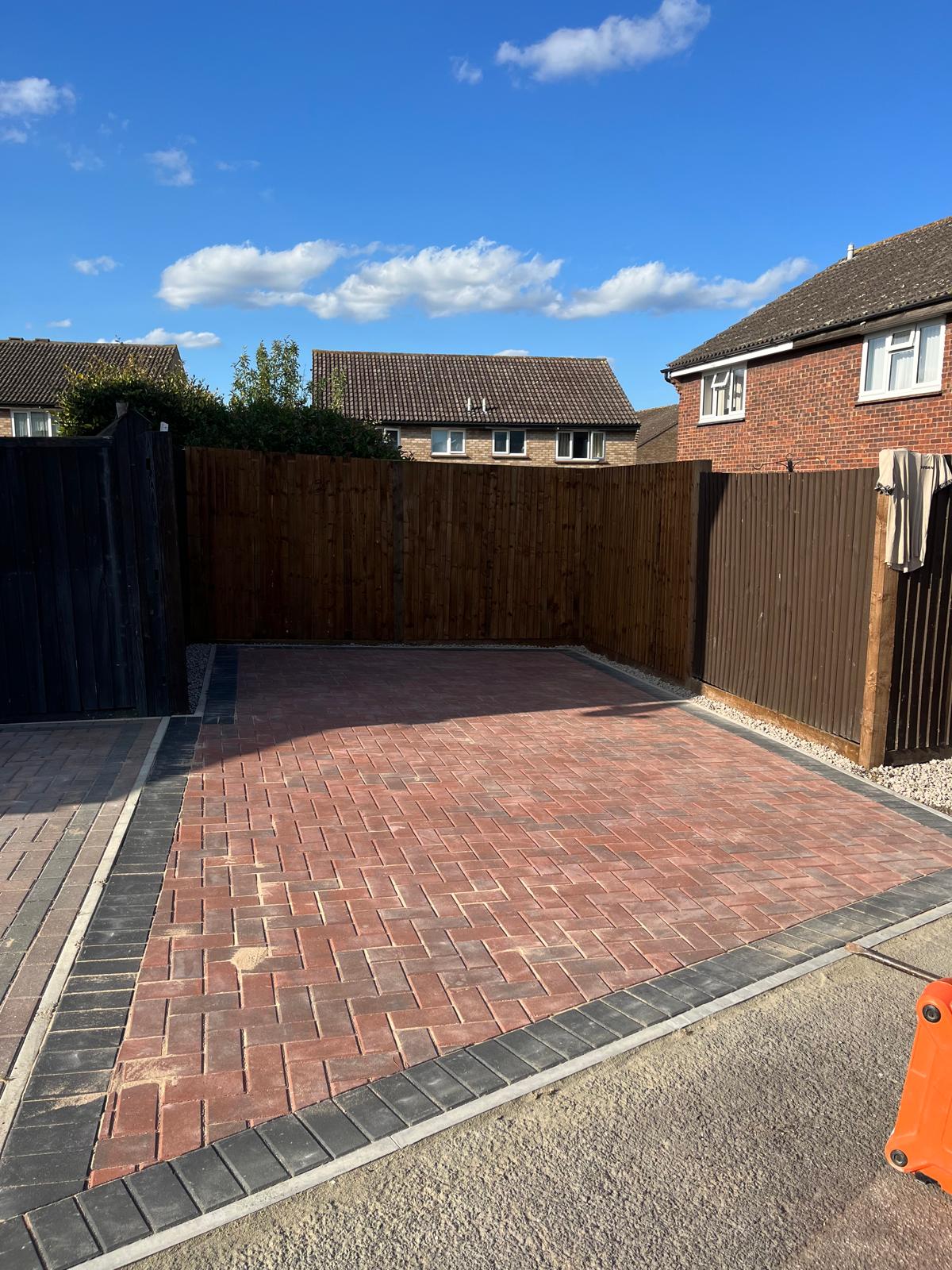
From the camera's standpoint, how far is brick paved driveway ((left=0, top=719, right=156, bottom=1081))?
389 centimetres

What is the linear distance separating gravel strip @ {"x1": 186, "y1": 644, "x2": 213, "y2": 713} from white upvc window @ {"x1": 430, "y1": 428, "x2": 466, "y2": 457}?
25461 millimetres

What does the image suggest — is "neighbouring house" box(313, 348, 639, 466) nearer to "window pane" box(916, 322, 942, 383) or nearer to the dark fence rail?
"window pane" box(916, 322, 942, 383)

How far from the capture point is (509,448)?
36938 millimetres

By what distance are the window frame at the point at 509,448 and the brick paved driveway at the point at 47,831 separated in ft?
98.5

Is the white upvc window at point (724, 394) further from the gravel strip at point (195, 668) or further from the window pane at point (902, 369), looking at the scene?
the gravel strip at point (195, 668)

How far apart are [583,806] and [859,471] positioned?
11.1 ft

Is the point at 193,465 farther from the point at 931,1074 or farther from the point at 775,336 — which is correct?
the point at 775,336

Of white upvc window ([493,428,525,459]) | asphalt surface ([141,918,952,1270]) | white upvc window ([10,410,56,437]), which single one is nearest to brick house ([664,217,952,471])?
asphalt surface ([141,918,952,1270])

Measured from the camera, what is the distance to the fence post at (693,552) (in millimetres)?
9594

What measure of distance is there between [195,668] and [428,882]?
6.29 metres

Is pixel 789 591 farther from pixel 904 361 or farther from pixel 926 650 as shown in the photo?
pixel 904 361

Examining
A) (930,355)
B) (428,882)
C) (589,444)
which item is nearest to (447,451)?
(589,444)

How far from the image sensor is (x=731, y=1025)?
3.70 meters

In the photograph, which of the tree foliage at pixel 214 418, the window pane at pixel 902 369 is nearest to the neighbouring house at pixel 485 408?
the tree foliage at pixel 214 418
